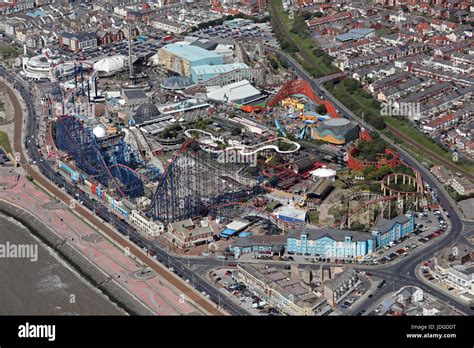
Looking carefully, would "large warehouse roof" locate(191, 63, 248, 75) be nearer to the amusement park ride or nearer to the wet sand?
the amusement park ride

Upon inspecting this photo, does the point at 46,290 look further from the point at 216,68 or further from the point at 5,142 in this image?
the point at 216,68

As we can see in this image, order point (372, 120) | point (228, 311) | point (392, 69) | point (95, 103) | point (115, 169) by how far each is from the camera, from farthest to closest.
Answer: point (392, 69), point (95, 103), point (372, 120), point (115, 169), point (228, 311)

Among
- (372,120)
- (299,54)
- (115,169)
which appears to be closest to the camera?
(115,169)

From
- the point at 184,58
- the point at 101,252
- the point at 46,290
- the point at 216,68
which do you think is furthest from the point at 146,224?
the point at 184,58

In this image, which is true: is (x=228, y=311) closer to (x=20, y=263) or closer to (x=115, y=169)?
(x=20, y=263)

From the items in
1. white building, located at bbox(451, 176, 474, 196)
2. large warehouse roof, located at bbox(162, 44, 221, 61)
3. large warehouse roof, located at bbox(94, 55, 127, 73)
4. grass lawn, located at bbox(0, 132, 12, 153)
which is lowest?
grass lawn, located at bbox(0, 132, 12, 153)

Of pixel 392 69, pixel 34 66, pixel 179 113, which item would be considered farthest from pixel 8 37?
pixel 392 69

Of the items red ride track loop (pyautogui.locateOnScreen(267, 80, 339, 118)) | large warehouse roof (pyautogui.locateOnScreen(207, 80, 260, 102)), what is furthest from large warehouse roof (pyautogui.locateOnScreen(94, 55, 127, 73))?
red ride track loop (pyautogui.locateOnScreen(267, 80, 339, 118))
